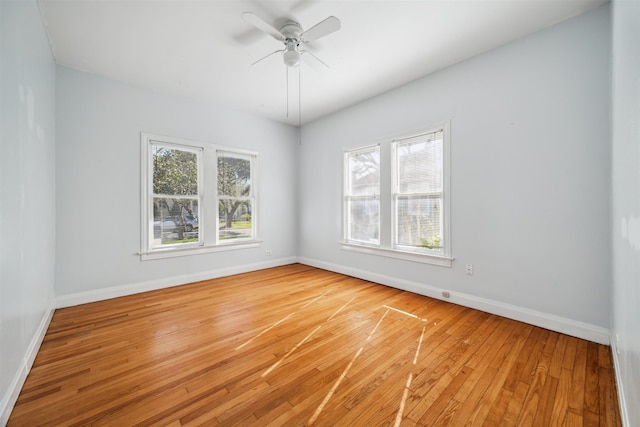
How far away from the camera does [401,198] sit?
151 inches

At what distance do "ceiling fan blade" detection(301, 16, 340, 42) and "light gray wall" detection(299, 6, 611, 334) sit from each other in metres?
1.75

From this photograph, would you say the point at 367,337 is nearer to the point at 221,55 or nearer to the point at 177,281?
the point at 177,281

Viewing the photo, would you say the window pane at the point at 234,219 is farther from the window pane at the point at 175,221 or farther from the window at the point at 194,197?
the window pane at the point at 175,221

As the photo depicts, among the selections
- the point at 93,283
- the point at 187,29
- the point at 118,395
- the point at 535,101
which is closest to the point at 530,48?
the point at 535,101

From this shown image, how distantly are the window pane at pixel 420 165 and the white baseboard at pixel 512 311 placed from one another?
131cm

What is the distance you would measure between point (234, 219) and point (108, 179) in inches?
73.6

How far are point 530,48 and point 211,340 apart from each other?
4.18 meters

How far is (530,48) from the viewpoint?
2.63 m

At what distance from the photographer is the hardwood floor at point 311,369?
1508 mm

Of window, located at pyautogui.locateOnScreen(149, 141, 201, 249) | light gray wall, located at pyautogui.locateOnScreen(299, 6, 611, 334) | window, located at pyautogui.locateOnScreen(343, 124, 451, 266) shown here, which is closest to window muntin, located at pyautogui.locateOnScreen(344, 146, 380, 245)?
window, located at pyautogui.locateOnScreen(343, 124, 451, 266)

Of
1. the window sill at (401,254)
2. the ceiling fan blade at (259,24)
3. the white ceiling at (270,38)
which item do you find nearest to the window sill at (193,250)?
the window sill at (401,254)

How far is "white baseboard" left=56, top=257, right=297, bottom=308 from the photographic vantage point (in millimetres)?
3205

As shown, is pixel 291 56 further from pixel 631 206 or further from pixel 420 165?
pixel 631 206

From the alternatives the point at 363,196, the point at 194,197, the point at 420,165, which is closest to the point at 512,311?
the point at 420,165
